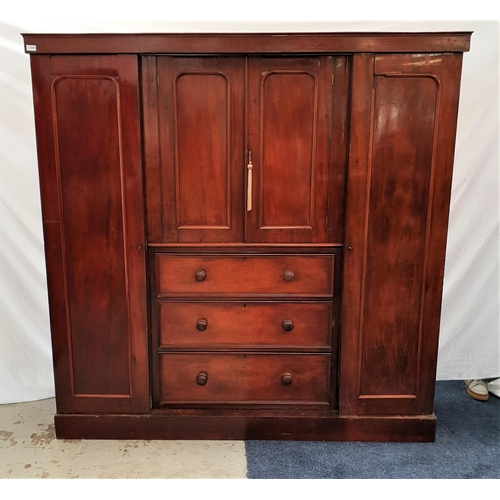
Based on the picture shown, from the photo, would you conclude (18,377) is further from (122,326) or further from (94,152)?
(94,152)

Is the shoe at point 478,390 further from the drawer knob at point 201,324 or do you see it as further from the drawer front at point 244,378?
the drawer knob at point 201,324

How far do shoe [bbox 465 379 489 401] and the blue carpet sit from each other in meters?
0.27

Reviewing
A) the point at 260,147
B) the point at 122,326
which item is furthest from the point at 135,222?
the point at 260,147

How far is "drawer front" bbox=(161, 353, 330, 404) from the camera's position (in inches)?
90.7

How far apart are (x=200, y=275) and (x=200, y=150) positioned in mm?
544

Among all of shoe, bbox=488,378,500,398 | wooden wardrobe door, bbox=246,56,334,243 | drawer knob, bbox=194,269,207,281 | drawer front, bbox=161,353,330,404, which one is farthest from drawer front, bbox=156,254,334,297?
shoe, bbox=488,378,500,398

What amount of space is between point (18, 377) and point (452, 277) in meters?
2.50

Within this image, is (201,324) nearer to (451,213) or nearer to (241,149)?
(241,149)

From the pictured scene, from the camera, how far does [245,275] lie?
2234 mm

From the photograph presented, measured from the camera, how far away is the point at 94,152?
2.10m

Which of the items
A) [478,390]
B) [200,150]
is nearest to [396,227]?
[200,150]

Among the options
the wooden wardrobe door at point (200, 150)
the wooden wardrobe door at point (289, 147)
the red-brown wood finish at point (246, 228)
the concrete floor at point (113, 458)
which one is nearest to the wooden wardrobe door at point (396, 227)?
the red-brown wood finish at point (246, 228)

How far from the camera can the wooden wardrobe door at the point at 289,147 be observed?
206 centimetres

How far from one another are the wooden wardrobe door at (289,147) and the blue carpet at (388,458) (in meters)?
0.95
